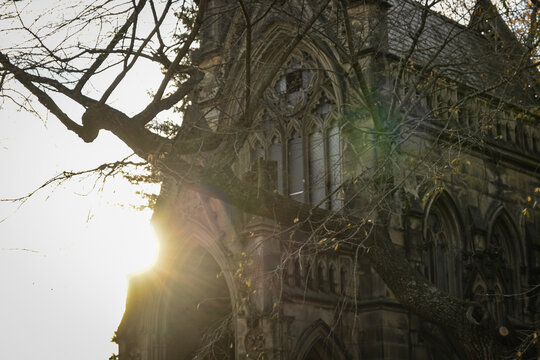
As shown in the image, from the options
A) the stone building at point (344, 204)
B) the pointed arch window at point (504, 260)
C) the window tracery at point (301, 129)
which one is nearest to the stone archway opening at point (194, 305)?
the stone building at point (344, 204)

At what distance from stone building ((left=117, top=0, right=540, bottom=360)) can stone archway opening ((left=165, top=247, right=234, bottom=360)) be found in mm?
24

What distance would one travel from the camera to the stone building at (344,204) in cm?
1249

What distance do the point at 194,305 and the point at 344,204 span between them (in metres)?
5.31

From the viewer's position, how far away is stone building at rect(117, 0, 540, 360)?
1249 centimetres

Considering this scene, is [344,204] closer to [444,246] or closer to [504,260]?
[444,246]

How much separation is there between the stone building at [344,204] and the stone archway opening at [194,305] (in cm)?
2

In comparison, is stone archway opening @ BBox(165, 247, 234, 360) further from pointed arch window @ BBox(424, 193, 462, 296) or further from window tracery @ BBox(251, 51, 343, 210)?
pointed arch window @ BBox(424, 193, 462, 296)

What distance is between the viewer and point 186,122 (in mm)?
11156

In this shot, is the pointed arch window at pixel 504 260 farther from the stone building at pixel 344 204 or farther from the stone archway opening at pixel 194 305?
the stone archway opening at pixel 194 305

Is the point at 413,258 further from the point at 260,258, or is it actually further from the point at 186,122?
the point at 186,122

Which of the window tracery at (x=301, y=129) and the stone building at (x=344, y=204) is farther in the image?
the window tracery at (x=301, y=129)

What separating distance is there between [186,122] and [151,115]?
3.18 ft

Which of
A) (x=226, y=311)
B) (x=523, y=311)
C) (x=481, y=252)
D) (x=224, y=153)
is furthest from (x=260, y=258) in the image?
(x=523, y=311)

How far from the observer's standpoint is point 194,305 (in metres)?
15.2
